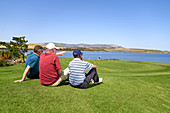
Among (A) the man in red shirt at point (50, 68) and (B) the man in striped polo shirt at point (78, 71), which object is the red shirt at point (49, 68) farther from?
(B) the man in striped polo shirt at point (78, 71)

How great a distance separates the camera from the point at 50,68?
466cm

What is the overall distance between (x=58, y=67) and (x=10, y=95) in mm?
1653

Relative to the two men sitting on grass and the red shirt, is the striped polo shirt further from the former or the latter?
the red shirt

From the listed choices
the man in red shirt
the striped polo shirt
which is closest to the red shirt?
the man in red shirt

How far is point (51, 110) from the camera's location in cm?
310

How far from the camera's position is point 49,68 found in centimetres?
466

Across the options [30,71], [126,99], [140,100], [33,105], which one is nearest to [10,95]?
[33,105]

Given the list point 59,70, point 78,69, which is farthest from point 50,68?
point 78,69

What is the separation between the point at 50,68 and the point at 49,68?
4cm

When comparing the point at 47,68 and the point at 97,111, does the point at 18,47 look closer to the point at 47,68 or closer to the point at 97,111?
the point at 47,68

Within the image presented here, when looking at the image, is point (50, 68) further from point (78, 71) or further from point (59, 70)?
point (78, 71)

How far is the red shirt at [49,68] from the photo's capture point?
4633mm

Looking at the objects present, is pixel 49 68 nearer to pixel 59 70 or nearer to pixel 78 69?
pixel 59 70

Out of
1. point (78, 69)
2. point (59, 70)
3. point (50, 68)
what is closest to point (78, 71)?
point (78, 69)
